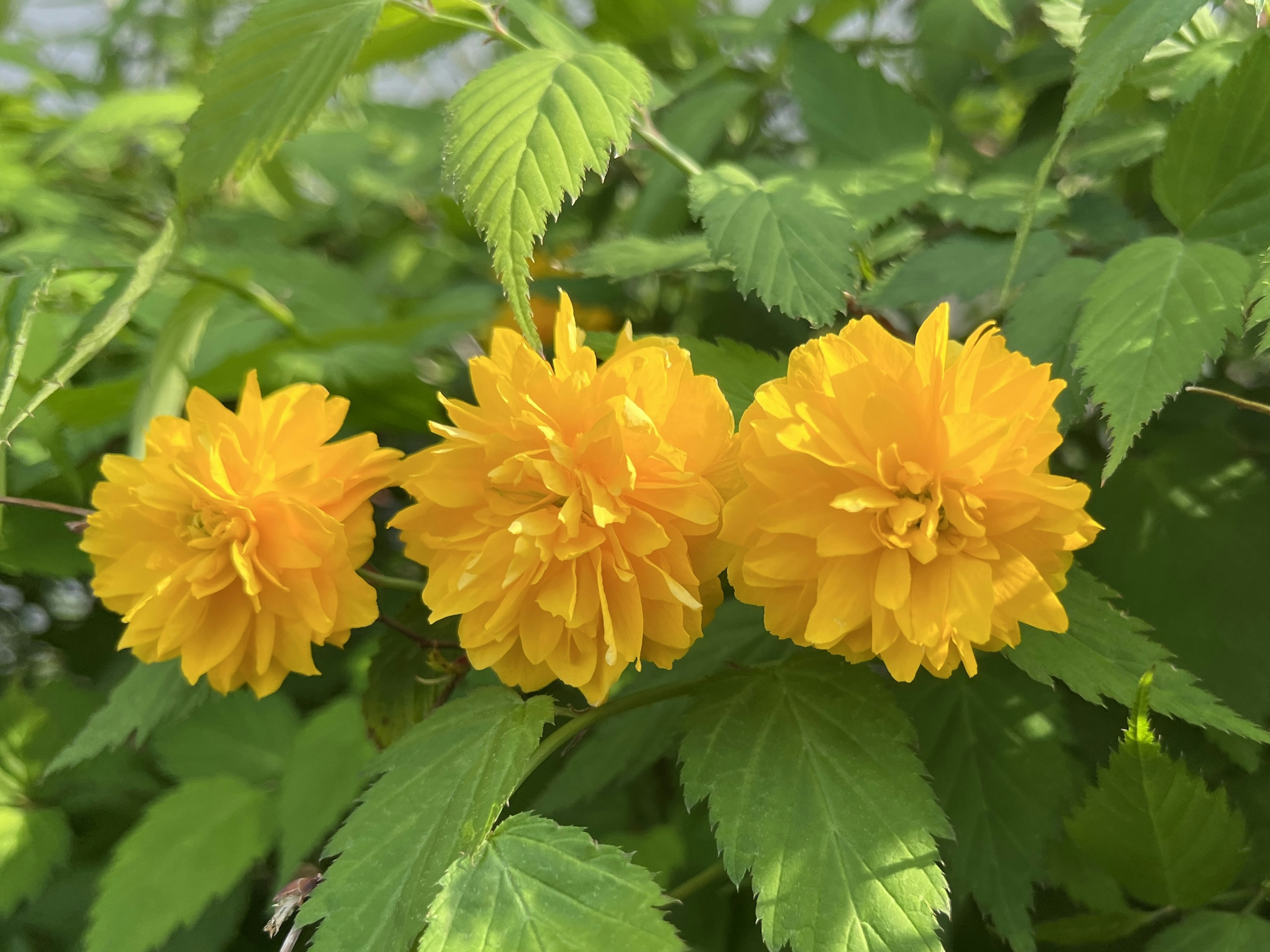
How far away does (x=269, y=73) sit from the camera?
18.7 inches

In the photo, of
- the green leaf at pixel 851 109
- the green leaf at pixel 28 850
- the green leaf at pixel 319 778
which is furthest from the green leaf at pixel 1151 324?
the green leaf at pixel 28 850

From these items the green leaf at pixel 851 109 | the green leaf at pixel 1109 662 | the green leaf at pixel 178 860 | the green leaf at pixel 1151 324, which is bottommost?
the green leaf at pixel 178 860

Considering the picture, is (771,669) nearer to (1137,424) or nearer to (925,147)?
(1137,424)

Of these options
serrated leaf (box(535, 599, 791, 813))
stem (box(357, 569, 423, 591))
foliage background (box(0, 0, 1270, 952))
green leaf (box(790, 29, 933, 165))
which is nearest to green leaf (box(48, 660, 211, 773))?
foliage background (box(0, 0, 1270, 952))

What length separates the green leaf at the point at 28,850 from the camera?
2.00ft

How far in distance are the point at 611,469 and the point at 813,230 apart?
189 mm

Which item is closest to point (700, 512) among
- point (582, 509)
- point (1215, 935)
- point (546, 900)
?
point (582, 509)

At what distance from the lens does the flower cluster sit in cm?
35

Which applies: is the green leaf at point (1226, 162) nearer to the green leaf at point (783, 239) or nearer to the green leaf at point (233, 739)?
the green leaf at point (783, 239)

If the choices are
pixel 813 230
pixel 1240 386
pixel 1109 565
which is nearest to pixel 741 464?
pixel 813 230

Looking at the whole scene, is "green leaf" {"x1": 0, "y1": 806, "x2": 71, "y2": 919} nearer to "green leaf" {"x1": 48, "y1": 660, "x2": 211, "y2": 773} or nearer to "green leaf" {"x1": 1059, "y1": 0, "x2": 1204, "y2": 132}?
"green leaf" {"x1": 48, "y1": 660, "x2": 211, "y2": 773}

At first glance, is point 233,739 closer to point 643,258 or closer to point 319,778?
point 319,778

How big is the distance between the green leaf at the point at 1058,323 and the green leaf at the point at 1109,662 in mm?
85

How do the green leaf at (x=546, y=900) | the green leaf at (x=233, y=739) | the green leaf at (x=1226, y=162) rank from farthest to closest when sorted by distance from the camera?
the green leaf at (x=233, y=739)
the green leaf at (x=1226, y=162)
the green leaf at (x=546, y=900)
